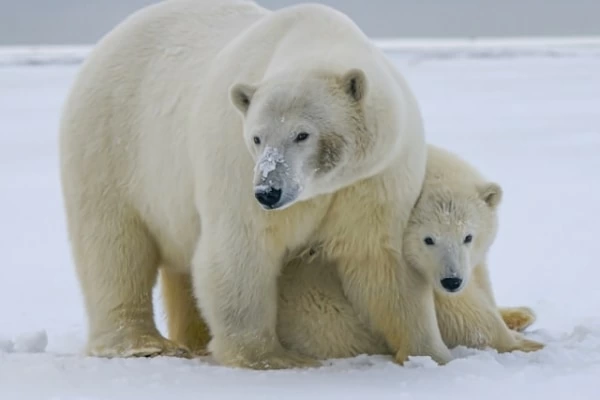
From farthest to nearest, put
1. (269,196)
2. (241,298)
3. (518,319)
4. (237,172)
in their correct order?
(518,319) → (241,298) → (237,172) → (269,196)

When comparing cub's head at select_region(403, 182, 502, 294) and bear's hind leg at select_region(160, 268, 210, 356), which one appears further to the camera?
bear's hind leg at select_region(160, 268, 210, 356)


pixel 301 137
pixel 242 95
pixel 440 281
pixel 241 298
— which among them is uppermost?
pixel 242 95

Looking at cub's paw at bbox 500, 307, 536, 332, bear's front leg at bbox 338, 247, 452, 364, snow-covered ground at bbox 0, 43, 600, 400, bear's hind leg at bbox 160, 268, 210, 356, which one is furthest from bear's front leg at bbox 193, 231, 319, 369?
cub's paw at bbox 500, 307, 536, 332

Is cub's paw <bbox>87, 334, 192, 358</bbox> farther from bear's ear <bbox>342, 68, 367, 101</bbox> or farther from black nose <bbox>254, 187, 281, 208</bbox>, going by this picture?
bear's ear <bbox>342, 68, 367, 101</bbox>

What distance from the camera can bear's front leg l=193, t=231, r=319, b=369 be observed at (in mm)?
3477

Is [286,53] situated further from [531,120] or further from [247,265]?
[531,120]

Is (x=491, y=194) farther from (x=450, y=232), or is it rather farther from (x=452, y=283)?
(x=452, y=283)

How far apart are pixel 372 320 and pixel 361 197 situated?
530 millimetres

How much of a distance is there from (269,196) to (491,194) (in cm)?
101

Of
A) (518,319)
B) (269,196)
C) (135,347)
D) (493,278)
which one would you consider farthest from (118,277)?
(493,278)

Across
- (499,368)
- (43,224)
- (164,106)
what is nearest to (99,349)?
(164,106)

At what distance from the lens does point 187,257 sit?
4.01 meters

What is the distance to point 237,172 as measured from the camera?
3412 mm

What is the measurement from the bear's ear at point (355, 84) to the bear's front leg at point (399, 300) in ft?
2.08
